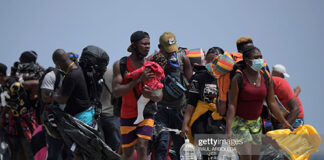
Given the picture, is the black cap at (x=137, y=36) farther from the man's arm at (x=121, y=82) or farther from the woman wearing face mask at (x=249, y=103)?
the woman wearing face mask at (x=249, y=103)

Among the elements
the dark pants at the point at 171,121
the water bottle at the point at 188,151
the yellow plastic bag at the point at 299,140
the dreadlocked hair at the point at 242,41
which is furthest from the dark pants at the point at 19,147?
the yellow plastic bag at the point at 299,140

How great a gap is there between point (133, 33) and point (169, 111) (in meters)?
2.05

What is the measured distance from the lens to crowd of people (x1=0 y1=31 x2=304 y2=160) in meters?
7.65

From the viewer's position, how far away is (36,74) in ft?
34.7

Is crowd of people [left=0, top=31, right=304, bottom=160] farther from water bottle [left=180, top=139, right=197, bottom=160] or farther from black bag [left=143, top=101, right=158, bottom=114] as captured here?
water bottle [left=180, top=139, right=197, bottom=160]

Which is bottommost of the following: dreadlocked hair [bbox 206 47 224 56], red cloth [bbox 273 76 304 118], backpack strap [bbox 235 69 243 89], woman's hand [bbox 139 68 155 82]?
red cloth [bbox 273 76 304 118]

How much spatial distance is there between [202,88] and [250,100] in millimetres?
1284

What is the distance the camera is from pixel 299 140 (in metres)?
A: 7.86

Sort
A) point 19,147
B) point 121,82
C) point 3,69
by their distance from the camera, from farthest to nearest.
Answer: point 3,69 < point 19,147 < point 121,82

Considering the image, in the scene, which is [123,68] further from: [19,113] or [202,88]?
[19,113]

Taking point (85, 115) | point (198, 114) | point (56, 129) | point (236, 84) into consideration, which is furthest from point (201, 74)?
point (56, 129)

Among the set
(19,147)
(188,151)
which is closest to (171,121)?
(188,151)

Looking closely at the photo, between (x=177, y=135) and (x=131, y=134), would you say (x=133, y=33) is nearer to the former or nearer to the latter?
(x=131, y=134)

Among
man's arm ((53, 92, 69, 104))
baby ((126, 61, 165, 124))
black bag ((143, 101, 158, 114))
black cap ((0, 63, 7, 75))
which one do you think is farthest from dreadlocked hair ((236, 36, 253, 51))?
black cap ((0, 63, 7, 75))
